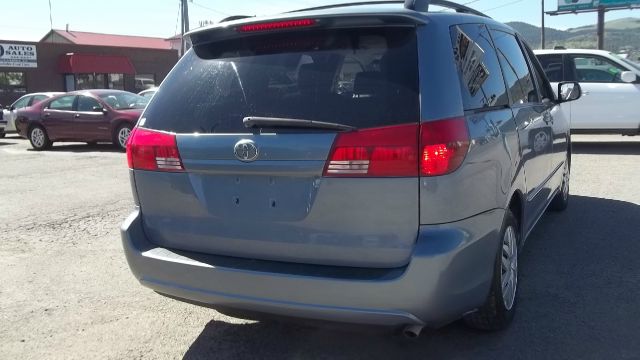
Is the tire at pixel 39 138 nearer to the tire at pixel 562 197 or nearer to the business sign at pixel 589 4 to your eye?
the tire at pixel 562 197

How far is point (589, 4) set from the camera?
44312 mm

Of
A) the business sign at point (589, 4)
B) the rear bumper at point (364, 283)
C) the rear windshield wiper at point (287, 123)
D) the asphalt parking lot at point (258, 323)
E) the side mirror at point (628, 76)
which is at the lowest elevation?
the asphalt parking lot at point (258, 323)

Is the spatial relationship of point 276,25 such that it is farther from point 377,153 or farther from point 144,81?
point 144,81

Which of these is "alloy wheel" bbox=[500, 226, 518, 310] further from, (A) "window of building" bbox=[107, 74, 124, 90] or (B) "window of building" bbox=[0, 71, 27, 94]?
(A) "window of building" bbox=[107, 74, 124, 90]

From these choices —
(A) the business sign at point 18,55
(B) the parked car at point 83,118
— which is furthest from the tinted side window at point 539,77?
(A) the business sign at point 18,55

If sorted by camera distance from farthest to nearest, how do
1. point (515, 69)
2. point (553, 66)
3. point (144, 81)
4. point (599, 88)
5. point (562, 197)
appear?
point (144, 81), point (553, 66), point (599, 88), point (562, 197), point (515, 69)

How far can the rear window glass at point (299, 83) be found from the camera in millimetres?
2812

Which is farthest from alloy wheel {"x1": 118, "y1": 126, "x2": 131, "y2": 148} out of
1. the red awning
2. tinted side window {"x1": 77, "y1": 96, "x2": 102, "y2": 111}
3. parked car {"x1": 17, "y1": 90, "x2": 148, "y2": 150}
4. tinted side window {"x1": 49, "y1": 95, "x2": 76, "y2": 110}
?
the red awning

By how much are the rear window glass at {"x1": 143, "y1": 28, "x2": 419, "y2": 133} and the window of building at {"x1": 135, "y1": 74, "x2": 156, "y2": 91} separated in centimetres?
3857

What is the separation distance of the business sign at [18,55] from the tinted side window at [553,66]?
96.6 feet

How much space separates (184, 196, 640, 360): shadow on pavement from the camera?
134 inches

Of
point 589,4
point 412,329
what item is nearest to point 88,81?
point 589,4

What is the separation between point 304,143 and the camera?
9.24 ft

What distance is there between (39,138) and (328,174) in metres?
15.3
